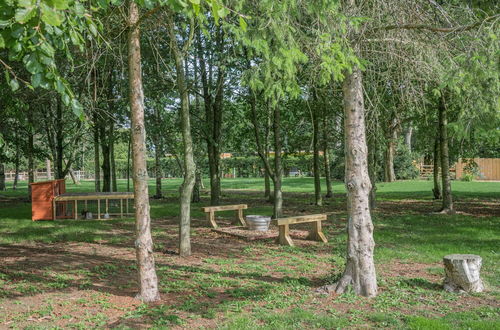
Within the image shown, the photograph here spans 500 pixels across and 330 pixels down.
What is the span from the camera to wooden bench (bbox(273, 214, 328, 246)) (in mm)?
9352

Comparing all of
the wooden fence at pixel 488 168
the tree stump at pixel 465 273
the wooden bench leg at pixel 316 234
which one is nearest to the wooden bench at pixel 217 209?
the wooden bench leg at pixel 316 234

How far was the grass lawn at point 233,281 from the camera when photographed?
492cm

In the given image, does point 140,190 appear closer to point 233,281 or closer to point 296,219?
point 233,281

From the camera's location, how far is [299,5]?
5.41 m

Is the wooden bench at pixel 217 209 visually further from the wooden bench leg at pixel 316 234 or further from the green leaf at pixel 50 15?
the green leaf at pixel 50 15

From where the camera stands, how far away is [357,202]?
19.1ft

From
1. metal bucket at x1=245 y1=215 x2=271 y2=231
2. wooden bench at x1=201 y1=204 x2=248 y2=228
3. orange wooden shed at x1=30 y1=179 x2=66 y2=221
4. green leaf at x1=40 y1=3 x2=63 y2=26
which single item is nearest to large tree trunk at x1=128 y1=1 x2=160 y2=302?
green leaf at x1=40 y1=3 x2=63 y2=26

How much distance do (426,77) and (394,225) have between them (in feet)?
21.8

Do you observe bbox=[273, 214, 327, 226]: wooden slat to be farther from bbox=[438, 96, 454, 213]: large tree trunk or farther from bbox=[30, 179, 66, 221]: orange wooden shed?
bbox=[30, 179, 66, 221]: orange wooden shed

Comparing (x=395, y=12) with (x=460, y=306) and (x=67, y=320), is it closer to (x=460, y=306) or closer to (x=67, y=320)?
(x=460, y=306)

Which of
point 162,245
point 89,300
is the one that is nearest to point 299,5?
point 89,300

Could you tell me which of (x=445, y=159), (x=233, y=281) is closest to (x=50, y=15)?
(x=233, y=281)

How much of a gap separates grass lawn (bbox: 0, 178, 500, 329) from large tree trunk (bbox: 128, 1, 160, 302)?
0.28 meters

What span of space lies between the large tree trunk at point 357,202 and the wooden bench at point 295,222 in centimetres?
344
